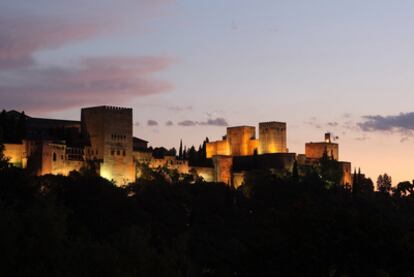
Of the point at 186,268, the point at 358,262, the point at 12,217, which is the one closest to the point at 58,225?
the point at 12,217

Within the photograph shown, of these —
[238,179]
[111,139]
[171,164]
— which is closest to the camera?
[111,139]

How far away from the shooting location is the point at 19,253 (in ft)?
102

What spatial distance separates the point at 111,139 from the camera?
289 feet

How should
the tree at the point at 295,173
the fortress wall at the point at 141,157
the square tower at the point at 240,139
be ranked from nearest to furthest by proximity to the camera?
the fortress wall at the point at 141,157, the tree at the point at 295,173, the square tower at the point at 240,139

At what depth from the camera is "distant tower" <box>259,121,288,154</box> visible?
109625 millimetres

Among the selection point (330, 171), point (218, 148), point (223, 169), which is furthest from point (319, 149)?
point (223, 169)

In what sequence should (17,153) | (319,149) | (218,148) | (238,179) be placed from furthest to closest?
(218,148), (319,149), (238,179), (17,153)

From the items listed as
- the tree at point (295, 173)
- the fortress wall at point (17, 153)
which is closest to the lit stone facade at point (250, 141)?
the tree at point (295, 173)

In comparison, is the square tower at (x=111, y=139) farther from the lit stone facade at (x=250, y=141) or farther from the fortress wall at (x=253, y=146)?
the fortress wall at (x=253, y=146)

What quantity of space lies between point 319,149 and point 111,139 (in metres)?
31.7

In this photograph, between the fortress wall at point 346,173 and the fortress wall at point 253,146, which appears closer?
the fortress wall at point 346,173

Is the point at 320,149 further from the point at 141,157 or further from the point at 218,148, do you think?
the point at 141,157

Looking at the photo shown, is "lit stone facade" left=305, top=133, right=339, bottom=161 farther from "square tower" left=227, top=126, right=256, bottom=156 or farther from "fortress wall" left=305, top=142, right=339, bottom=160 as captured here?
"square tower" left=227, top=126, right=256, bottom=156

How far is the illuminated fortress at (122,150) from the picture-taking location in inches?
3191
